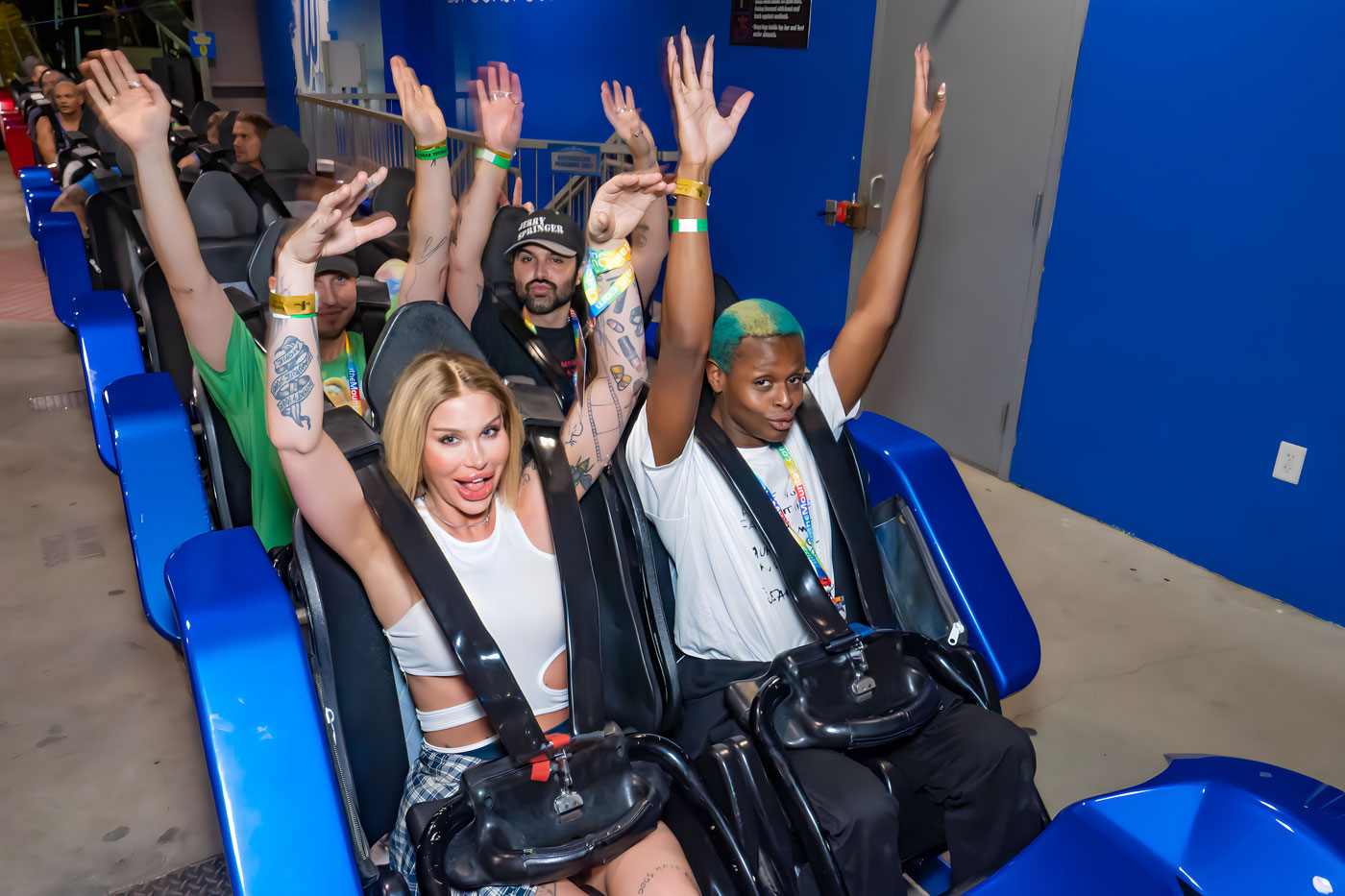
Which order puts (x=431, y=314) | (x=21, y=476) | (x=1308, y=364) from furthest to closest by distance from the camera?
(x=21, y=476) → (x=1308, y=364) → (x=431, y=314)

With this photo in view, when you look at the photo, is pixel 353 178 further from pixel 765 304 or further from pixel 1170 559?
pixel 1170 559

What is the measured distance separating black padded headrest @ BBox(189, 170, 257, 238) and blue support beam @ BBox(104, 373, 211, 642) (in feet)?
2.98

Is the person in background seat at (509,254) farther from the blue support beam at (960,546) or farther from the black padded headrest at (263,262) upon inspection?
the blue support beam at (960,546)

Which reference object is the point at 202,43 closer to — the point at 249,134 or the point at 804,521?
the point at 249,134

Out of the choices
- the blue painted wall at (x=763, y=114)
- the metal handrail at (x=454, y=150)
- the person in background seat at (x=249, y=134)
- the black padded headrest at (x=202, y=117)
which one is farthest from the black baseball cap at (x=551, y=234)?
Answer: the black padded headrest at (x=202, y=117)

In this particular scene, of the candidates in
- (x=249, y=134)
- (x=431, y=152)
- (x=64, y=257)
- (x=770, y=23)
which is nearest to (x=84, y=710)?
(x=431, y=152)

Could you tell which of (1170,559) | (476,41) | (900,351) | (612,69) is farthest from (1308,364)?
(476,41)

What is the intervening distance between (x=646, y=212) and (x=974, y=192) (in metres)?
1.78

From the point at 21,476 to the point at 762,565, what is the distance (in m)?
3.04

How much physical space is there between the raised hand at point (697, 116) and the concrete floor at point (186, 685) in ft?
4.77

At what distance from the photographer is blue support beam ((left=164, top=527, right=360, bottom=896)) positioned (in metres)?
1.07

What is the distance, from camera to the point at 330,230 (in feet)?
4.20

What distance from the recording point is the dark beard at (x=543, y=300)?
7.76 feet

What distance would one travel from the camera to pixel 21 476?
11.4 feet
